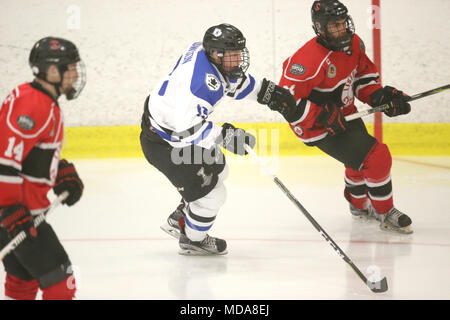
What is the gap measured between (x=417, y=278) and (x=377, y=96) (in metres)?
1.16

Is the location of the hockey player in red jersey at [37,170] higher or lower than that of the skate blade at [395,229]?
higher

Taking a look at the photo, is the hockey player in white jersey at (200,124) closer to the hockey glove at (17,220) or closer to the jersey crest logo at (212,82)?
the jersey crest logo at (212,82)

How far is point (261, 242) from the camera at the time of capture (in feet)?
12.0

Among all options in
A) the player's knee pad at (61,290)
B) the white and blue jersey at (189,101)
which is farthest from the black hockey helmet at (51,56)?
the white and blue jersey at (189,101)

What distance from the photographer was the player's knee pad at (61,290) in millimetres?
2178

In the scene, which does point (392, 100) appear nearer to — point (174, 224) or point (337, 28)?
point (337, 28)

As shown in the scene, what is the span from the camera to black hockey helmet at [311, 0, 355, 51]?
137 inches

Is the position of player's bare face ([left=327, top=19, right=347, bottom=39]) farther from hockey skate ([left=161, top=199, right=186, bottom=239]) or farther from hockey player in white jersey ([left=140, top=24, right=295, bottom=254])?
hockey skate ([left=161, top=199, right=186, bottom=239])

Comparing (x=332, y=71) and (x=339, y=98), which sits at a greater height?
(x=332, y=71)

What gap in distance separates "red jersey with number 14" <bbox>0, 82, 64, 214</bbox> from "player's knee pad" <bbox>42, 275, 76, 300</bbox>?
0.83 feet

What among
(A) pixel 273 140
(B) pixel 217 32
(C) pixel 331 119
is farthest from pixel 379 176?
(A) pixel 273 140

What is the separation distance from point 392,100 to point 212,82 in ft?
3.81
